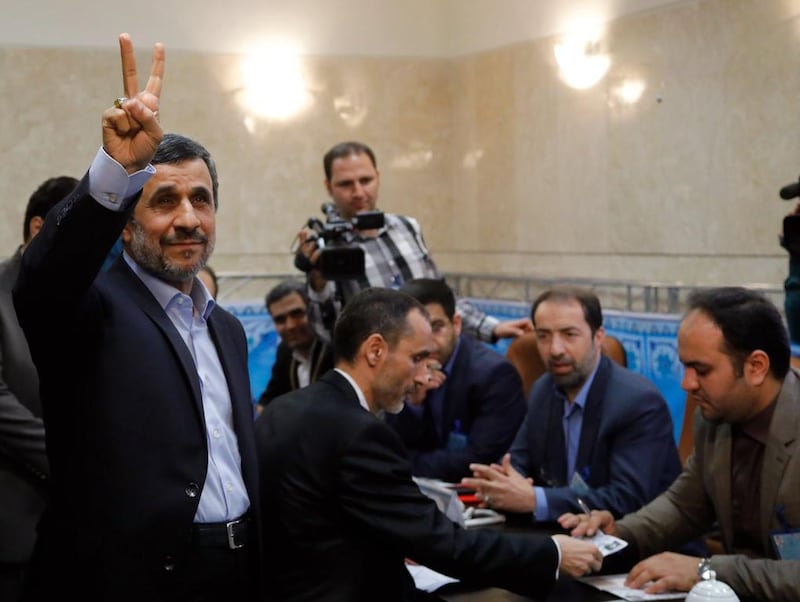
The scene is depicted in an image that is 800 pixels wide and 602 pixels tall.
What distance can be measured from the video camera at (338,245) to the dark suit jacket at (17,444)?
1.53 meters

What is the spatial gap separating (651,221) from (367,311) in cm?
503

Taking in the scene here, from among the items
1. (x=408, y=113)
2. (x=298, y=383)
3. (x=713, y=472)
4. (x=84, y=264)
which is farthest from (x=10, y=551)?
(x=408, y=113)

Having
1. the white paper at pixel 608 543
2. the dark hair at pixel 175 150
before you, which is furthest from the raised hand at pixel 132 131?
the white paper at pixel 608 543

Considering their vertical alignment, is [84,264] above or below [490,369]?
above

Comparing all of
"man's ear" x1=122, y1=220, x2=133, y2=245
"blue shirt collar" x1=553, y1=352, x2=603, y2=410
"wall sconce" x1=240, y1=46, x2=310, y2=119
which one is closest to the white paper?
"blue shirt collar" x1=553, y1=352, x2=603, y2=410

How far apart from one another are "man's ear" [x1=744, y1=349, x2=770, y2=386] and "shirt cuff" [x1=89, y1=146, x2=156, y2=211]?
1.80 metres

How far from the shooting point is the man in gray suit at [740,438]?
2717mm

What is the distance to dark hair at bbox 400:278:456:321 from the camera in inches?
177

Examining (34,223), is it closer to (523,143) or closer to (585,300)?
(585,300)

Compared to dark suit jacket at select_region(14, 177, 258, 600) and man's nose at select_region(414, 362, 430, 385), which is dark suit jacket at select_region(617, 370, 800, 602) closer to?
man's nose at select_region(414, 362, 430, 385)

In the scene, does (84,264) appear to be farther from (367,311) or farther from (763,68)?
(763,68)

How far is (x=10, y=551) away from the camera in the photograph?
309cm

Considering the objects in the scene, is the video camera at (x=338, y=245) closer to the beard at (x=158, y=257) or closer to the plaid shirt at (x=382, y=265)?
the plaid shirt at (x=382, y=265)

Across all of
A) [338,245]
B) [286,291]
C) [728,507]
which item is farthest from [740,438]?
[286,291]
